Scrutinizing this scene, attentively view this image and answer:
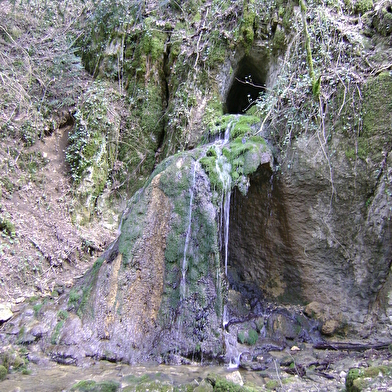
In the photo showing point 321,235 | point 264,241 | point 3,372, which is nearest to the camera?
point 3,372

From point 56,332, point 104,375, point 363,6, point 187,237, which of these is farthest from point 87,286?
point 363,6

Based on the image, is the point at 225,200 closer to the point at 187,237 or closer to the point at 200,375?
the point at 187,237

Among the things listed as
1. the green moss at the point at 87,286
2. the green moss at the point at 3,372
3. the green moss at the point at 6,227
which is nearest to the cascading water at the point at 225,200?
the green moss at the point at 87,286

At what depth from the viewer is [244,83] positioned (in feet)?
27.1

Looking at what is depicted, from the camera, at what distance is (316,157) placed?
5.32 m

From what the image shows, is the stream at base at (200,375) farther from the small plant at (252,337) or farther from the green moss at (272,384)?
the small plant at (252,337)

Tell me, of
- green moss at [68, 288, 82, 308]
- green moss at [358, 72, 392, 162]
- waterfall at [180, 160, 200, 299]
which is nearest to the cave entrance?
green moss at [358, 72, 392, 162]

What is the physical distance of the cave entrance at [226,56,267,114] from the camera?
7.51 metres

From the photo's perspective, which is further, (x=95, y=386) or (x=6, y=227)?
(x=6, y=227)

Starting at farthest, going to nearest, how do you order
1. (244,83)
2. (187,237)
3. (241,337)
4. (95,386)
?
(244,83) → (241,337) → (187,237) → (95,386)

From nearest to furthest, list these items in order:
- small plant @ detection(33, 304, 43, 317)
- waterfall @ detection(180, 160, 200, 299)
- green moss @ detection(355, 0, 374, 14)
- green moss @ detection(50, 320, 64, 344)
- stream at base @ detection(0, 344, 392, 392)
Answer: stream at base @ detection(0, 344, 392, 392) < green moss @ detection(50, 320, 64, 344) < waterfall @ detection(180, 160, 200, 299) < small plant @ detection(33, 304, 43, 317) < green moss @ detection(355, 0, 374, 14)

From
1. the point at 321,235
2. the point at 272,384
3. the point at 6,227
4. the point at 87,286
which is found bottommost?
the point at 272,384

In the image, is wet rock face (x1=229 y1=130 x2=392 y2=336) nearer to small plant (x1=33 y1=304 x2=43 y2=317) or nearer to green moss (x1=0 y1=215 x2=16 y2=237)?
small plant (x1=33 y1=304 x2=43 y2=317)

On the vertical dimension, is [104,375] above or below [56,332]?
below
